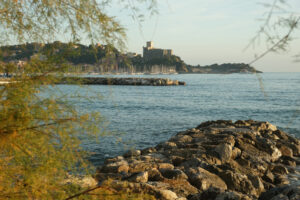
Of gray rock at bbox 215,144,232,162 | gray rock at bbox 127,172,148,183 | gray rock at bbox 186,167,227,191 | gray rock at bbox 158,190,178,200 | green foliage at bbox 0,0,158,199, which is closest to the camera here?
green foliage at bbox 0,0,158,199

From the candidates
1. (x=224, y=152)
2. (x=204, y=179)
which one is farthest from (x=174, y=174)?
(x=224, y=152)

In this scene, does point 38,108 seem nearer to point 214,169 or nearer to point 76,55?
point 76,55

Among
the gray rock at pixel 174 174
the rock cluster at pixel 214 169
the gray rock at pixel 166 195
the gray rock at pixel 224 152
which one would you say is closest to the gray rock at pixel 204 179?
the rock cluster at pixel 214 169

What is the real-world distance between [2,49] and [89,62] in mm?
887

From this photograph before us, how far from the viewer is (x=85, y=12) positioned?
9.59ft

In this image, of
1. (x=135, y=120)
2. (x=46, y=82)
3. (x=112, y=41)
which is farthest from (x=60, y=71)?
(x=135, y=120)

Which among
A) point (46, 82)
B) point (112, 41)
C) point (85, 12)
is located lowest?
point (46, 82)

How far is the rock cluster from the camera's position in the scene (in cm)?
564

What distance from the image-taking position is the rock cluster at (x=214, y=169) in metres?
5.64

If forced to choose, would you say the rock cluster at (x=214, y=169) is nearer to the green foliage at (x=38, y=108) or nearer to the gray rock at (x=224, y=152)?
the gray rock at (x=224, y=152)

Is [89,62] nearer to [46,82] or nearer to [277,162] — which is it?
[46,82]

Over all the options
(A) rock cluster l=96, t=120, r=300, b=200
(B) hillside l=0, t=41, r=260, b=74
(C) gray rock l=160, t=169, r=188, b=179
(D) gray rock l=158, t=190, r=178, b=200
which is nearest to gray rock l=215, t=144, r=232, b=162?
(A) rock cluster l=96, t=120, r=300, b=200

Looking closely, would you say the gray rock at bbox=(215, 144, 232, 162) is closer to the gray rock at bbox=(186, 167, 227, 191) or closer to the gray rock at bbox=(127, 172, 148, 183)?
the gray rock at bbox=(186, 167, 227, 191)

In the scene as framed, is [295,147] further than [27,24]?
Yes
